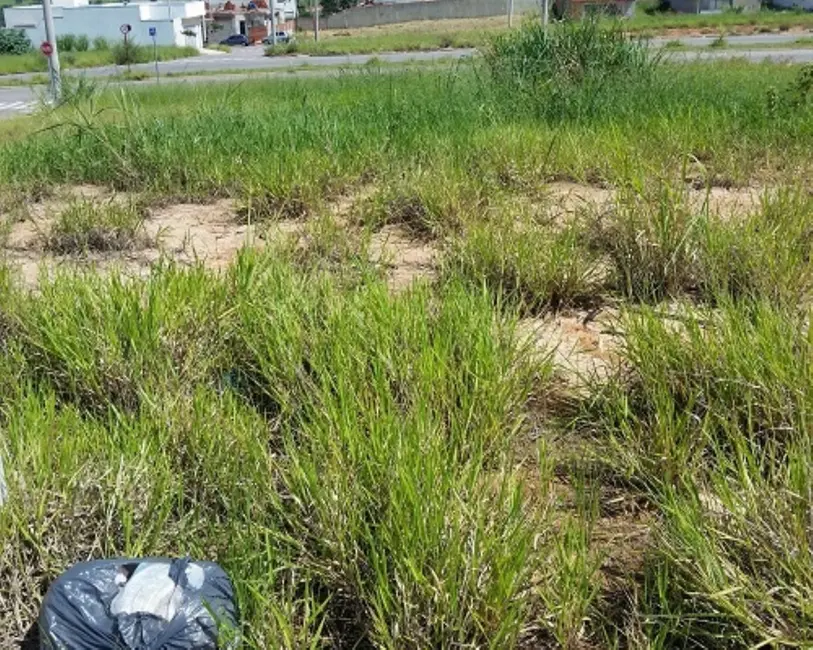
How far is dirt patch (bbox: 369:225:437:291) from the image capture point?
359cm

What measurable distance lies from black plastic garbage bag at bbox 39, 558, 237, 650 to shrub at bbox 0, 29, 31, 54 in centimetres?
5690

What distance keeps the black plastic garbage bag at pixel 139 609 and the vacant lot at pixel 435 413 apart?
79 mm

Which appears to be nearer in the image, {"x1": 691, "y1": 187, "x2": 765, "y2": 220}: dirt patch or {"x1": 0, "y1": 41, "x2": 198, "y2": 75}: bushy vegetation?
{"x1": 691, "y1": 187, "x2": 765, "y2": 220}: dirt patch

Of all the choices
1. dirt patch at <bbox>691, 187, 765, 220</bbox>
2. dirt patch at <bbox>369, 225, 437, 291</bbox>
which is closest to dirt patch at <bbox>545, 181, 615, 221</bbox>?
dirt patch at <bbox>691, 187, 765, 220</bbox>

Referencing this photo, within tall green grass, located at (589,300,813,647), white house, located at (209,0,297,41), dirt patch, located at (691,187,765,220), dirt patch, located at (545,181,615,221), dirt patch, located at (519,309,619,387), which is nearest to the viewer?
tall green grass, located at (589,300,813,647)

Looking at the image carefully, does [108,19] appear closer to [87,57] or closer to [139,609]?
[87,57]

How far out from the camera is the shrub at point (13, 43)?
51125 mm

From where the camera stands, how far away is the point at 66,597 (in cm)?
168

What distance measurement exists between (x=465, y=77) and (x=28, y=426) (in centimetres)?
807

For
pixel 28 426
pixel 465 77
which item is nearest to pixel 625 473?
pixel 28 426

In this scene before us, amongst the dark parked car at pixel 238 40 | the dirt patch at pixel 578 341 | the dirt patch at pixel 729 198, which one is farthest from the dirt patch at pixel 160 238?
the dark parked car at pixel 238 40

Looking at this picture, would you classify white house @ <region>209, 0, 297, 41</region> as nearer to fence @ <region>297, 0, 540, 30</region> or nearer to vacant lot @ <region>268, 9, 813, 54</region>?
fence @ <region>297, 0, 540, 30</region>

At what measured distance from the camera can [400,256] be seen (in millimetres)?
3914

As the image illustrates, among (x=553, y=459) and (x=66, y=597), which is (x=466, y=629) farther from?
(x=66, y=597)
